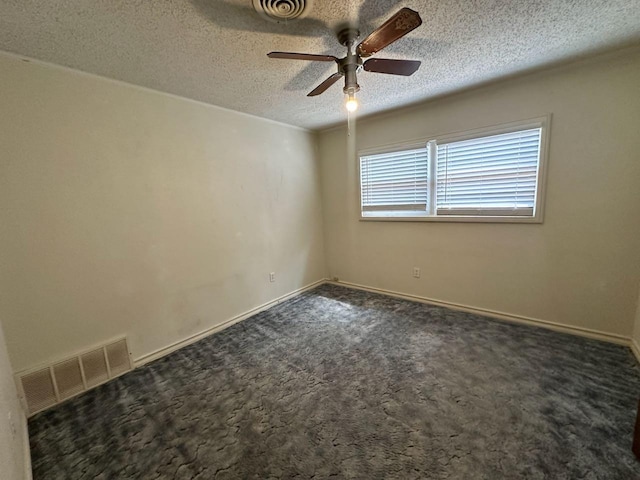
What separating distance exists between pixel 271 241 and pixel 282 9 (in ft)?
8.00

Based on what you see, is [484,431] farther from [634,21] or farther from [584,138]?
[634,21]

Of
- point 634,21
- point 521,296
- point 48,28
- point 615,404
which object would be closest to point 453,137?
point 634,21

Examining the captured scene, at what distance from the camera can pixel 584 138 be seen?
87.3 inches

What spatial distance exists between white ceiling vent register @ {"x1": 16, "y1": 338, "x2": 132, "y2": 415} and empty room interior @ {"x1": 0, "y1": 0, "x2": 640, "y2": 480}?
0.04 feet

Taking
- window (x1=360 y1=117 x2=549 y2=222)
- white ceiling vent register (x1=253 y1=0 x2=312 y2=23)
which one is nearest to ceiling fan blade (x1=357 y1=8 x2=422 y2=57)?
white ceiling vent register (x1=253 y1=0 x2=312 y2=23)

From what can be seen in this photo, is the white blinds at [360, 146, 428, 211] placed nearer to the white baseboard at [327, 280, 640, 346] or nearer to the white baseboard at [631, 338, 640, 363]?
the white baseboard at [327, 280, 640, 346]

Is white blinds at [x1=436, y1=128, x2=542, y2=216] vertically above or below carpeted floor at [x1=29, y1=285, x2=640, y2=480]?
above

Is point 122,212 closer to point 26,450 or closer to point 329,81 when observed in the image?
point 26,450

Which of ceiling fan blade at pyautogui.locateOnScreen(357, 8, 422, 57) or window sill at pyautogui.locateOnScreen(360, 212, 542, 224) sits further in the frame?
window sill at pyautogui.locateOnScreen(360, 212, 542, 224)

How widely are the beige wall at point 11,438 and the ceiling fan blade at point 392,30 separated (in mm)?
2366

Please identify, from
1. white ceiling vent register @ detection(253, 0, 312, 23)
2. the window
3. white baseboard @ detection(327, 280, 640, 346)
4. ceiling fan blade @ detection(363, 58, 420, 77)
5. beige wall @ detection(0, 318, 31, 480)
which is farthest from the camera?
the window

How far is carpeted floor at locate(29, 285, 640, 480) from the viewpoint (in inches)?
53.8

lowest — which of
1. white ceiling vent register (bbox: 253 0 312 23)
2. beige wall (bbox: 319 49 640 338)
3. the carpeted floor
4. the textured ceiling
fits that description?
the carpeted floor

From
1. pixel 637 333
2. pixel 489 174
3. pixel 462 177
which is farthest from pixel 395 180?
pixel 637 333
